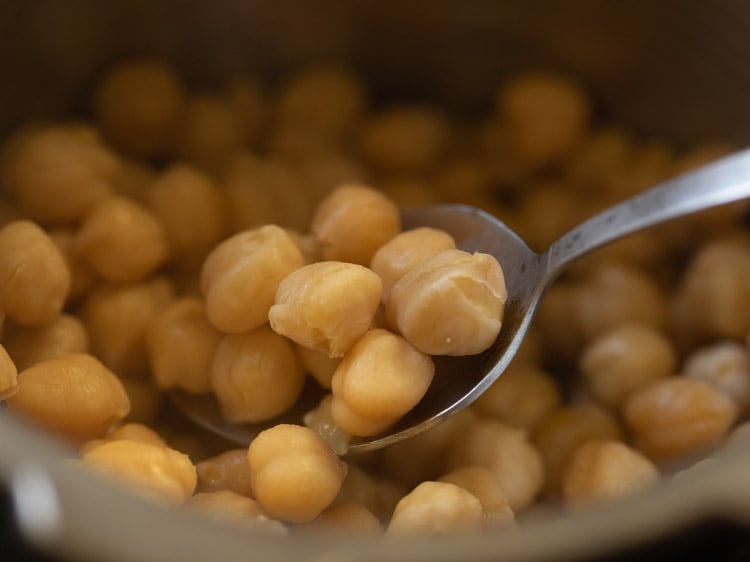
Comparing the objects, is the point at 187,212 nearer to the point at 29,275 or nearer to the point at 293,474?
the point at 29,275

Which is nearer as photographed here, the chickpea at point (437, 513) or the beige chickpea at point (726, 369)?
the chickpea at point (437, 513)

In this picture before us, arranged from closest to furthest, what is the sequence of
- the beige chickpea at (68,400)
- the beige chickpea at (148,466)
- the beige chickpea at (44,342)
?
1. the beige chickpea at (148,466)
2. the beige chickpea at (68,400)
3. the beige chickpea at (44,342)

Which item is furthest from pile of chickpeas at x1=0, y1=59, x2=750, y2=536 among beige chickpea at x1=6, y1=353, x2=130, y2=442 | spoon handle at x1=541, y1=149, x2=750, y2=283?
spoon handle at x1=541, y1=149, x2=750, y2=283

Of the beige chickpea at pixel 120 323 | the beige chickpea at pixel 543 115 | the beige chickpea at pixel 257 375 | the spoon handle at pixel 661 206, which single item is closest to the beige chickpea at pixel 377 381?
the beige chickpea at pixel 257 375

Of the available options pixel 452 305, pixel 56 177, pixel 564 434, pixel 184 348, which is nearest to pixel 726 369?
pixel 564 434

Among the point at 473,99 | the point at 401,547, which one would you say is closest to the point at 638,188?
the point at 473,99

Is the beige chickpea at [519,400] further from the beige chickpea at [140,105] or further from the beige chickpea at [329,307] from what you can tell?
the beige chickpea at [140,105]
